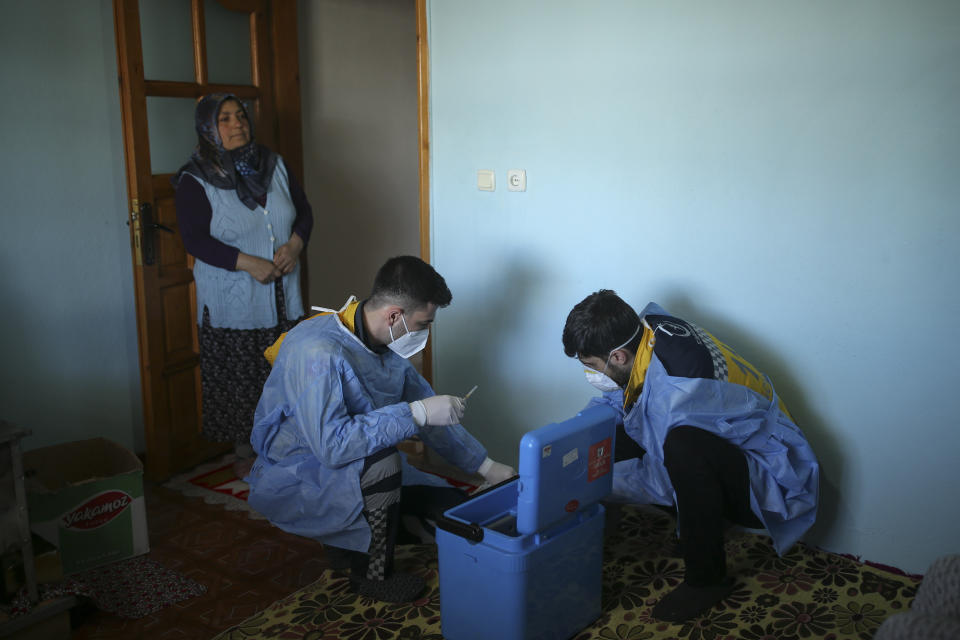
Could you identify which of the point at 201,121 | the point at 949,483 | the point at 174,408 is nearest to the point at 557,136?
the point at 201,121

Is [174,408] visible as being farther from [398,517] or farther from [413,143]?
[413,143]

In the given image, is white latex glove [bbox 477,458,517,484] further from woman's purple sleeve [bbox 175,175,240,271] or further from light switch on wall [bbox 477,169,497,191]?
woman's purple sleeve [bbox 175,175,240,271]

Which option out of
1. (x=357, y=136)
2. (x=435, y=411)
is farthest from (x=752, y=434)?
(x=357, y=136)

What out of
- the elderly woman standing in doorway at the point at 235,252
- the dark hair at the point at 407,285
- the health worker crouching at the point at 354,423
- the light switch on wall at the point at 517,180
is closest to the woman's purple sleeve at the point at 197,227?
the elderly woman standing in doorway at the point at 235,252

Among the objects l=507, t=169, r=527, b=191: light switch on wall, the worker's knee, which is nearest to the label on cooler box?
the worker's knee

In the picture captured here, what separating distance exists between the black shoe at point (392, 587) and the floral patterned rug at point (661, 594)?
19 mm

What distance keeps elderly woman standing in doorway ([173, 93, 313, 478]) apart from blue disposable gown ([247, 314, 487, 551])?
1.93ft

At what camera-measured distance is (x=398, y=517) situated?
2.02 m

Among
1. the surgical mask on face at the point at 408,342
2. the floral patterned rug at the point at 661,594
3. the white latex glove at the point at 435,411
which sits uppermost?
the surgical mask on face at the point at 408,342

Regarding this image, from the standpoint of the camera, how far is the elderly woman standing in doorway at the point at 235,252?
2561mm

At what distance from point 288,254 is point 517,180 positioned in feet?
2.63

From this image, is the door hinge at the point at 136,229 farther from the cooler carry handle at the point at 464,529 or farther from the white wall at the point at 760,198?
the cooler carry handle at the point at 464,529

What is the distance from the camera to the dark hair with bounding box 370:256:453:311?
1987 millimetres

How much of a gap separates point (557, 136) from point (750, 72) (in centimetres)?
61
